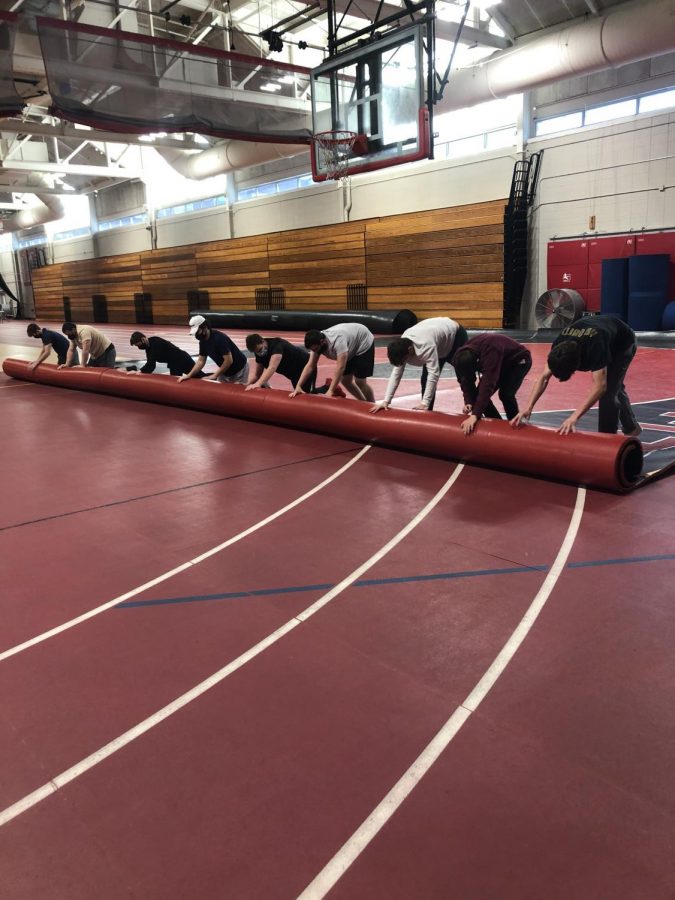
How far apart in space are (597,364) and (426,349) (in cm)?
152

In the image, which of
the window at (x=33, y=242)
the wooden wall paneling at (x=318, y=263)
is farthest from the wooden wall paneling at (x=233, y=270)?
the window at (x=33, y=242)

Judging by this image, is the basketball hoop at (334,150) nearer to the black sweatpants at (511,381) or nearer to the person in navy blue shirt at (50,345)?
the person in navy blue shirt at (50,345)

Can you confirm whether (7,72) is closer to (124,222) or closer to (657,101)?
(657,101)

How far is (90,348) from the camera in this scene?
10797 millimetres

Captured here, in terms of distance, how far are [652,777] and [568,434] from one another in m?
3.08

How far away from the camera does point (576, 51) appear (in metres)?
12.0

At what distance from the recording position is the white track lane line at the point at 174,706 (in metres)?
2.11

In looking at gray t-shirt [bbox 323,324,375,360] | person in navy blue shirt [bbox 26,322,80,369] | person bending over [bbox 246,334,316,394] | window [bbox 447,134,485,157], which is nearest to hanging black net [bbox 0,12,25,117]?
person in navy blue shirt [bbox 26,322,80,369]

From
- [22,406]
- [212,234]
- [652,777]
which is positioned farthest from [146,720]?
[212,234]

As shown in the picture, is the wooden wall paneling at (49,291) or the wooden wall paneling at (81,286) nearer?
the wooden wall paneling at (81,286)

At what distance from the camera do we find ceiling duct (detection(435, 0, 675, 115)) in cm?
1109

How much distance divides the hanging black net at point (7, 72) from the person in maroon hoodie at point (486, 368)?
7.67m

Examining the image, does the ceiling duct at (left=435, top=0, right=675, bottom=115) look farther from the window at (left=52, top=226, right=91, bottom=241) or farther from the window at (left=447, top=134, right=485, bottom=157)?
the window at (left=52, top=226, right=91, bottom=241)

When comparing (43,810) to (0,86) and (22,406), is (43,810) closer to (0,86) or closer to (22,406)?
(22,406)
